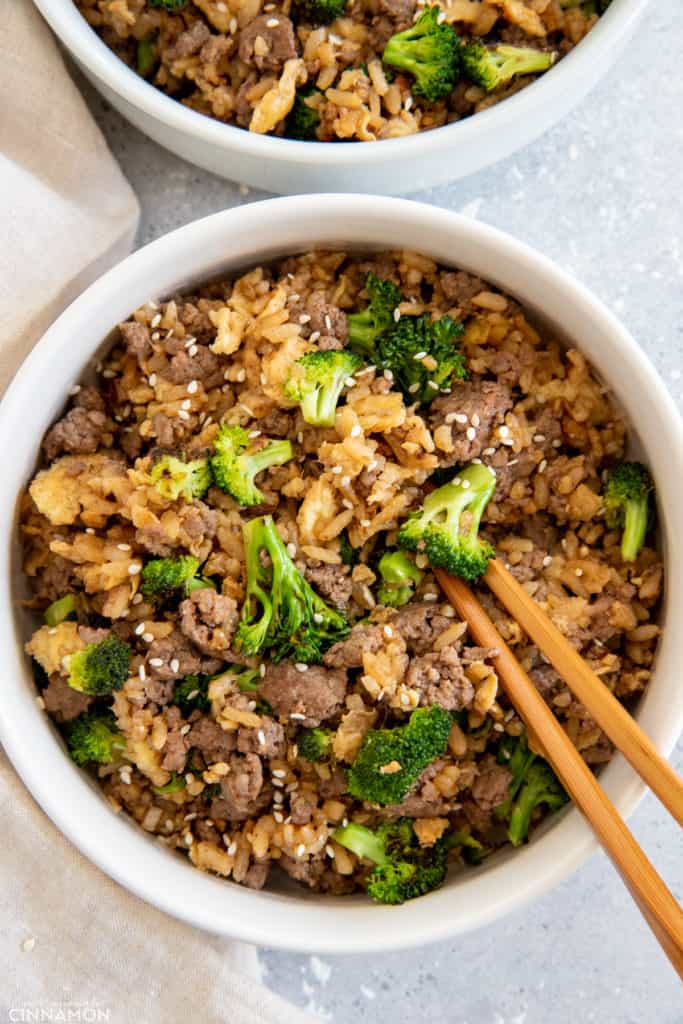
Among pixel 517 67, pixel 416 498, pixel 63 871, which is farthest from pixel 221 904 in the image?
pixel 517 67

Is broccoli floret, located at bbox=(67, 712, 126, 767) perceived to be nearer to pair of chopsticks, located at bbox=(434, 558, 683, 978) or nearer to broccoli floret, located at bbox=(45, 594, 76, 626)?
broccoli floret, located at bbox=(45, 594, 76, 626)

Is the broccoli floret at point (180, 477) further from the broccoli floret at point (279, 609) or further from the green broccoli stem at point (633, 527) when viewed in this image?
the green broccoli stem at point (633, 527)

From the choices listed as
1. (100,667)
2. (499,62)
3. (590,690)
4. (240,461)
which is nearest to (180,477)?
(240,461)

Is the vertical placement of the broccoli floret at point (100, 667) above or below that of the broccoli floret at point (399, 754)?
below

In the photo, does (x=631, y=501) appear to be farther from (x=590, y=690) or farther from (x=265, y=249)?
(x=265, y=249)

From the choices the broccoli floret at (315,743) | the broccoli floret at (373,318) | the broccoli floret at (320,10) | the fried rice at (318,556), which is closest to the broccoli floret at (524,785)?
the fried rice at (318,556)

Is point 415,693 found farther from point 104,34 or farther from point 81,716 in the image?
point 104,34
